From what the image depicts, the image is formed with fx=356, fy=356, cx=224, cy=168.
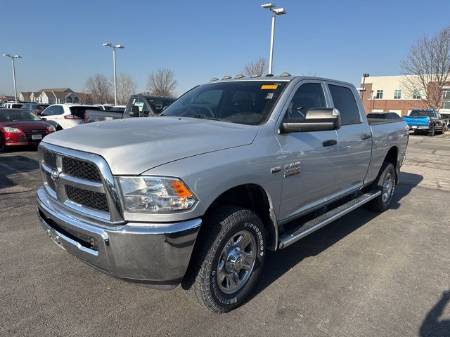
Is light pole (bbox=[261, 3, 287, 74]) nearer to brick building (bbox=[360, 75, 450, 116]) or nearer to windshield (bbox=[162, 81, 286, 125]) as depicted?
windshield (bbox=[162, 81, 286, 125])

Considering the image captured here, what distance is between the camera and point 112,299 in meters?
3.09

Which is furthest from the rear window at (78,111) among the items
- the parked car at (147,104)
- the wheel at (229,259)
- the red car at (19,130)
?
the wheel at (229,259)

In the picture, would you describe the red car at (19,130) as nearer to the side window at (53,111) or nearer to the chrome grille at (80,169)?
the side window at (53,111)

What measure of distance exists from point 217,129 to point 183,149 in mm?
569

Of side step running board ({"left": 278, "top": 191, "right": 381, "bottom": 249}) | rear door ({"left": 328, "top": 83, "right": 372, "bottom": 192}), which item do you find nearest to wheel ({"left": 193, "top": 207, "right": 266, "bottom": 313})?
side step running board ({"left": 278, "top": 191, "right": 381, "bottom": 249})

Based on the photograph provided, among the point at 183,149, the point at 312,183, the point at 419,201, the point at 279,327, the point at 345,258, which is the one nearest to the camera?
the point at 183,149

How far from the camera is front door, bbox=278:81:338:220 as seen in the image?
10.8 feet

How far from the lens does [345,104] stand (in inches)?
184

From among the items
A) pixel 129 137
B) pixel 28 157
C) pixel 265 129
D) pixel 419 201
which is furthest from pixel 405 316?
pixel 28 157

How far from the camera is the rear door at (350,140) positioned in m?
4.23

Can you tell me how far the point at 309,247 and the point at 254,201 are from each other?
1554 mm

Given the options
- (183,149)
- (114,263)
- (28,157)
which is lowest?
(28,157)

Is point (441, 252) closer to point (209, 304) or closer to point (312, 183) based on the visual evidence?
point (312, 183)

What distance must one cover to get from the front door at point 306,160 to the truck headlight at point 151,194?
121 centimetres
